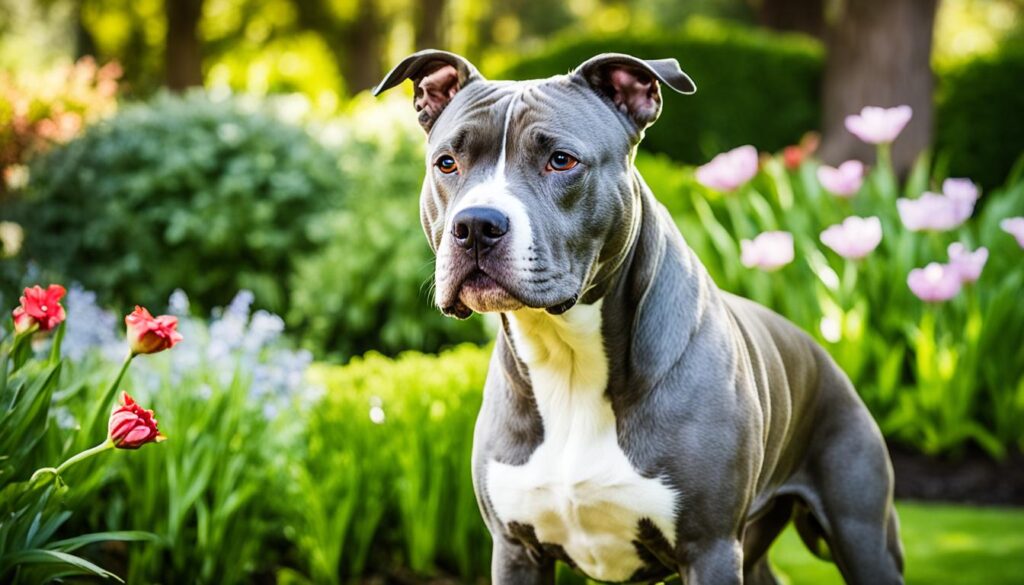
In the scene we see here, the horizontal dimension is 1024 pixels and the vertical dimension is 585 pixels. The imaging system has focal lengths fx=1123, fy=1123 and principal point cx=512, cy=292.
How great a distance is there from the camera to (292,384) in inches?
179

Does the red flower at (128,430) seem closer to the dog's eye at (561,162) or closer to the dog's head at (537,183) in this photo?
the dog's head at (537,183)

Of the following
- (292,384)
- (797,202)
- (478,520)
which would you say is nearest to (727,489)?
(478,520)

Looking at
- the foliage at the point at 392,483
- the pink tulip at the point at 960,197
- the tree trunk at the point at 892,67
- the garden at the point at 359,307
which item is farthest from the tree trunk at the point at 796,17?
the foliage at the point at 392,483

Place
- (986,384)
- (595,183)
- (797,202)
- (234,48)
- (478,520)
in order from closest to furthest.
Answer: (595,183), (478,520), (986,384), (797,202), (234,48)

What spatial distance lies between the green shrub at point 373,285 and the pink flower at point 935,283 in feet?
A: 8.99

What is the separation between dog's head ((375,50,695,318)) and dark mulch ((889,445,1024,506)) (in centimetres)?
335

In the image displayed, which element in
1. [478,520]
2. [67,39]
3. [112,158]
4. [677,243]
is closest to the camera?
[677,243]

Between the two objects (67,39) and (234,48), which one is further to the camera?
(67,39)

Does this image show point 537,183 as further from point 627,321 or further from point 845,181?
point 845,181

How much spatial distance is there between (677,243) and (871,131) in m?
3.24

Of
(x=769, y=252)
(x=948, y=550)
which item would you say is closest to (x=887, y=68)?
(x=769, y=252)

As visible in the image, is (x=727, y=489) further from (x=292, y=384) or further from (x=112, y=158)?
(x=112, y=158)

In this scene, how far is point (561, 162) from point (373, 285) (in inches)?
179

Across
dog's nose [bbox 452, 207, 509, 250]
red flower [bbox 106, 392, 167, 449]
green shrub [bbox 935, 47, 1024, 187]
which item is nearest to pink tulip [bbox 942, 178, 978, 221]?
dog's nose [bbox 452, 207, 509, 250]
